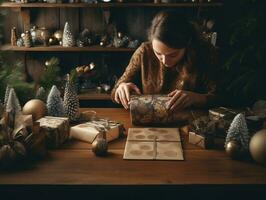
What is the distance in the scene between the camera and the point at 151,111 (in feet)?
6.15

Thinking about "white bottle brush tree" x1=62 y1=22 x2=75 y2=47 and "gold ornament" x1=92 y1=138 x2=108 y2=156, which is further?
"white bottle brush tree" x1=62 y1=22 x2=75 y2=47

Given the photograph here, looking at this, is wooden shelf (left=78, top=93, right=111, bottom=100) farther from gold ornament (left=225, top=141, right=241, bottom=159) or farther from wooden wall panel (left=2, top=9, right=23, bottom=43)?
gold ornament (left=225, top=141, right=241, bottom=159)

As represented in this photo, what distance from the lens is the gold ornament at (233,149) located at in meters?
1.54

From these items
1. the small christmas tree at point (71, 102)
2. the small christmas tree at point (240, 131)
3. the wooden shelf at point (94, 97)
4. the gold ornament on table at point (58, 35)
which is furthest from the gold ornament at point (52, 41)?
the small christmas tree at point (240, 131)

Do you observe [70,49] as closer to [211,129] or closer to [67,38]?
[67,38]

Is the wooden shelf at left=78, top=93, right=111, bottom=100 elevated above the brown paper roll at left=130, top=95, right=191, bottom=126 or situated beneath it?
situated beneath

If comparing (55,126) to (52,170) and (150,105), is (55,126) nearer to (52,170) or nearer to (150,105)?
(52,170)

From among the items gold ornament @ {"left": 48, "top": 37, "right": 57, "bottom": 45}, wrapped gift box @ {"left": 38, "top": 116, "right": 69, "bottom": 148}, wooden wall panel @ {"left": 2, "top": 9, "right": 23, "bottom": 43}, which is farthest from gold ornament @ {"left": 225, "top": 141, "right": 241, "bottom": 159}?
wooden wall panel @ {"left": 2, "top": 9, "right": 23, "bottom": 43}

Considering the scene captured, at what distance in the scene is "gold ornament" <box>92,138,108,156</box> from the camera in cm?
159

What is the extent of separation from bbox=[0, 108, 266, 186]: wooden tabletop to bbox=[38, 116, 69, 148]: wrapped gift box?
0.05 meters

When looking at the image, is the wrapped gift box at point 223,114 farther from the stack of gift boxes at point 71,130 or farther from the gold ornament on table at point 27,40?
the gold ornament on table at point 27,40

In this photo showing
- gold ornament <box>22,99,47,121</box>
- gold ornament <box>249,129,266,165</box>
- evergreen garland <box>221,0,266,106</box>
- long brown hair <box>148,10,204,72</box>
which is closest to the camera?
gold ornament <box>249,129,266,165</box>
